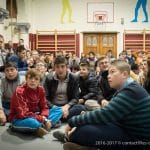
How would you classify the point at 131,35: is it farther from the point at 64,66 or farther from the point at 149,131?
the point at 149,131

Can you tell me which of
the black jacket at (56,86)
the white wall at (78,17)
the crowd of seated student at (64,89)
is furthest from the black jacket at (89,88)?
the white wall at (78,17)

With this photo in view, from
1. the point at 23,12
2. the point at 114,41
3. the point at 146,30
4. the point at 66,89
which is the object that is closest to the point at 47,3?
the point at 23,12

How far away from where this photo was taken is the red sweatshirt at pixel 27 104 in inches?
168

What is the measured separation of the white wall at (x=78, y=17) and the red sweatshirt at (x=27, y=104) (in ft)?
35.8

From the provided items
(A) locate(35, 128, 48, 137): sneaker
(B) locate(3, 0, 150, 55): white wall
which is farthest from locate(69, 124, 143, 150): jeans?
(B) locate(3, 0, 150, 55): white wall

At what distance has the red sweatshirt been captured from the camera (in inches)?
168

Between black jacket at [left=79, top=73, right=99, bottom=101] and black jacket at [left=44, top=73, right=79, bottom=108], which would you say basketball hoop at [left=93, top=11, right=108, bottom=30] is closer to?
black jacket at [left=79, top=73, right=99, bottom=101]

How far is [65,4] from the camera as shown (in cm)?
1530

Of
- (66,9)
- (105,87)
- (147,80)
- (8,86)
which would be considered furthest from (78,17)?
(147,80)

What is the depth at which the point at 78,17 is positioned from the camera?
50.1 ft

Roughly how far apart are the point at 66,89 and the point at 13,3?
984 centimetres

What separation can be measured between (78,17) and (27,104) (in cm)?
1129

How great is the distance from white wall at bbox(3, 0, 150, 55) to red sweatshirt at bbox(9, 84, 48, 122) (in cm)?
1092

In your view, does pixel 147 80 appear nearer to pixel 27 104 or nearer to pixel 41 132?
pixel 41 132
